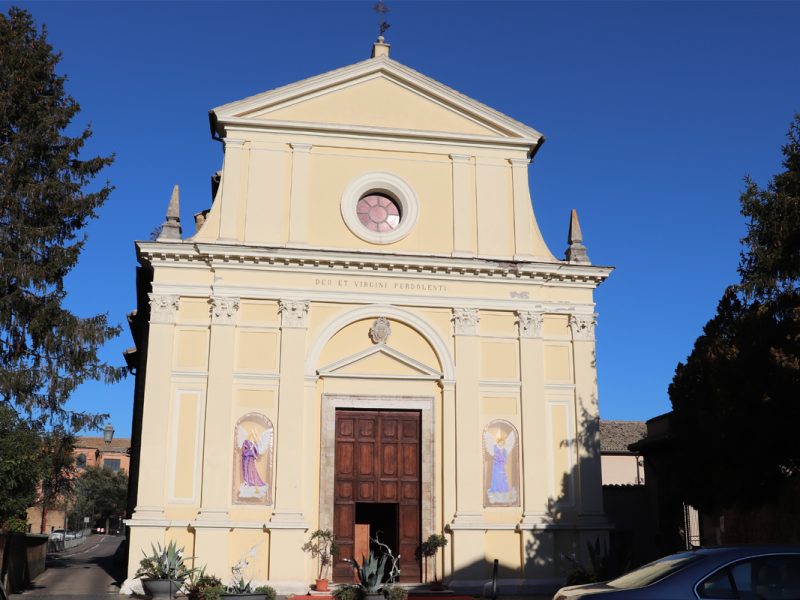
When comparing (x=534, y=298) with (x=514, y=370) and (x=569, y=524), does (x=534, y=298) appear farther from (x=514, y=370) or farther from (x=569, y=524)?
(x=569, y=524)

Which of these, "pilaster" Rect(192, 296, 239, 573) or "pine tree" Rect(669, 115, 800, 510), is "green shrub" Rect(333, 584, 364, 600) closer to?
"pilaster" Rect(192, 296, 239, 573)

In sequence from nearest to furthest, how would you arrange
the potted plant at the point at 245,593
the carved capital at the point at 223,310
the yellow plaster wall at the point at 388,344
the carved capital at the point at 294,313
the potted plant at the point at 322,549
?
A: 1. the potted plant at the point at 245,593
2. the potted plant at the point at 322,549
3. the carved capital at the point at 223,310
4. the carved capital at the point at 294,313
5. the yellow plaster wall at the point at 388,344

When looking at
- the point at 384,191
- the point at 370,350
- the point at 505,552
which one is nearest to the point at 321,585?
the point at 505,552

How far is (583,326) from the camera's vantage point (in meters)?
21.2

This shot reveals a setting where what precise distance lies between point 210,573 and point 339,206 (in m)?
9.16

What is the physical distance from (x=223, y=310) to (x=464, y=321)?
5.85m

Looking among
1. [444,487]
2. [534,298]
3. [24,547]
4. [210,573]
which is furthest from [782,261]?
[24,547]

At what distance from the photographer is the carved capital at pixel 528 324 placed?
20.9 meters

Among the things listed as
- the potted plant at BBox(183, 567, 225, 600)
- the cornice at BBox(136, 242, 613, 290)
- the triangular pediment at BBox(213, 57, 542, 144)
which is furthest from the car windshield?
the triangular pediment at BBox(213, 57, 542, 144)

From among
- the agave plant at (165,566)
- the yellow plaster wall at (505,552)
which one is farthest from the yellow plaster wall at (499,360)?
the agave plant at (165,566)

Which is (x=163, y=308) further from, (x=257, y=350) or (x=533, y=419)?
(x=533, y=419)

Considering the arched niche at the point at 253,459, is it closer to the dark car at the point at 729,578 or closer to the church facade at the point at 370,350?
the church facade at the point at 370,350

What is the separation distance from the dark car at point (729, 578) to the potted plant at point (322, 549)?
41.7ft

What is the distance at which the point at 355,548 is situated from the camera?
20.0 meters
